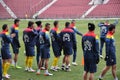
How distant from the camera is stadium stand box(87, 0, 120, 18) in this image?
46375 mm

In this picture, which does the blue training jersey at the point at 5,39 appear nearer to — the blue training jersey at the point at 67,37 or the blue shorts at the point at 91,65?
the blue training jersey at the point at 67,37

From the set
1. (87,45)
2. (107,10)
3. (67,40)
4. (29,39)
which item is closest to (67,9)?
(107,10)

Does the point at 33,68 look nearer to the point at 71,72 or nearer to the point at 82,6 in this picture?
the point at 71,72

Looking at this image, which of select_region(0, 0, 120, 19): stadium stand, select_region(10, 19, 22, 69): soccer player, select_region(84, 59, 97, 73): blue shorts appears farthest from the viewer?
select_region(0, 0, 120, 19): stadium stand

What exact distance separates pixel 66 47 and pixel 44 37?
52.3 inches

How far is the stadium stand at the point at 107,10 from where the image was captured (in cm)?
4638

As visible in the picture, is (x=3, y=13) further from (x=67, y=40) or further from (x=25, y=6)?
(x=67, y=40)

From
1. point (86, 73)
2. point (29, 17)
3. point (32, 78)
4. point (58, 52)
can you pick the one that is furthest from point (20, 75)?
point (29, 17)

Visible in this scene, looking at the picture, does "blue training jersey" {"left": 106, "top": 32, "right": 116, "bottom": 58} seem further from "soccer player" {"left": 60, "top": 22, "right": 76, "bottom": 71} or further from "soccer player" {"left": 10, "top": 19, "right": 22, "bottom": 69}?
"soccer player" {"left": 10, "top": 19, "right": 22, "bottom": 69}

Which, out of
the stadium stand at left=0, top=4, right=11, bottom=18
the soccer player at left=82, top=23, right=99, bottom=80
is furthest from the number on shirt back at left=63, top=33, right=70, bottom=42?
the stadium stand at left=0, top=4, right=11, bottom=18

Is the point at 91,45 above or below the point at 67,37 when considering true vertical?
below

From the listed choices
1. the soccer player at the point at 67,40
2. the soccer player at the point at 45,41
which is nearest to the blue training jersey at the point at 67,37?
the soccer player at the point at 67,40

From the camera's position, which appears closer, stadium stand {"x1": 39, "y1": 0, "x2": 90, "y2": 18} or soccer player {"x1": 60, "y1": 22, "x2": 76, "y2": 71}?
soccer player {"x1": 60, "y1": 22, "x2": 76, "y2": 71}

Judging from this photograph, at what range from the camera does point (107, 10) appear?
4769cm
